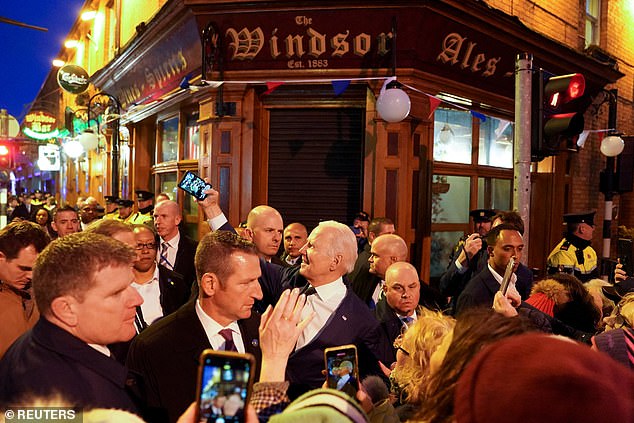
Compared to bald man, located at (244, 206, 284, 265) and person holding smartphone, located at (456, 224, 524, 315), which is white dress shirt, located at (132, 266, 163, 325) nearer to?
bald man, located at (244, 206, 284, 265)

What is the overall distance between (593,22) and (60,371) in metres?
13.8

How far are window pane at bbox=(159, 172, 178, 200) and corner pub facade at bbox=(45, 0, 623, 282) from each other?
2371 mm

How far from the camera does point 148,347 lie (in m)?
2.64

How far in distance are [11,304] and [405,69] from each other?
6.05 m

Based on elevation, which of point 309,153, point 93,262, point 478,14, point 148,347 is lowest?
point 148,347

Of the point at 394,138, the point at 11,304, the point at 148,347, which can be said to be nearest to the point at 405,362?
the point at 148,347

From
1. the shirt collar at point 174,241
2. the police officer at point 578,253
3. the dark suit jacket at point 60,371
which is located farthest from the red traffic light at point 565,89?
the dark suit jacket at point 60,371

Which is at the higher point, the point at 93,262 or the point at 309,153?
the point at 309,153

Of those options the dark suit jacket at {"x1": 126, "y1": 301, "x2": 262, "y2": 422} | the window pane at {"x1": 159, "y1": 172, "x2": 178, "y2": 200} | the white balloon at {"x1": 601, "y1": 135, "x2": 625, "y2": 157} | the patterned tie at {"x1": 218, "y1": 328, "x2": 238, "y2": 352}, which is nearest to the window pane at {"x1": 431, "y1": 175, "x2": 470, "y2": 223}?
the white balloon at {"x1": 601, "y1": 135, "x2": 625, "y2": 157}

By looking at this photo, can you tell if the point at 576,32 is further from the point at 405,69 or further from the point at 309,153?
the point at 309,153

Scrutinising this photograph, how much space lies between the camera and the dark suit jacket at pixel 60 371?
1.82 meters

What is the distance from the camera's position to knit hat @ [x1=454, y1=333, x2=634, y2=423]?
1021mm

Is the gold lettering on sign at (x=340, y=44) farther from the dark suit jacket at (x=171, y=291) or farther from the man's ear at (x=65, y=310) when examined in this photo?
the man's ear at (x=65, y=310)

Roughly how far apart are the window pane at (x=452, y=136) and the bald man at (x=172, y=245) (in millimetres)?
4585
